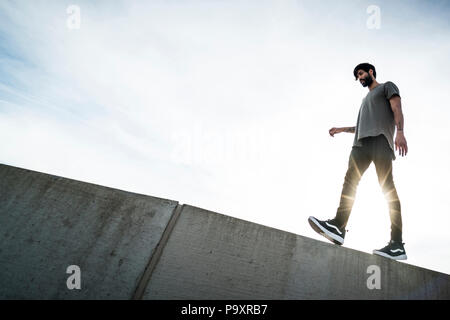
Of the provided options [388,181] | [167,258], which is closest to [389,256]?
[388,181]

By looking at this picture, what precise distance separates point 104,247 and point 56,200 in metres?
0.69

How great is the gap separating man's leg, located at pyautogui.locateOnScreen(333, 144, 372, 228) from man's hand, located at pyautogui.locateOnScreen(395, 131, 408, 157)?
11.0 inches

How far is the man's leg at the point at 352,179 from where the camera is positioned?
2.45m

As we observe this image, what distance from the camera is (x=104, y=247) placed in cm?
190

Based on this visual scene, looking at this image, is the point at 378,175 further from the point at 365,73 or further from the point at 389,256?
the point at 365,73

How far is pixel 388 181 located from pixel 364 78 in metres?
1.30

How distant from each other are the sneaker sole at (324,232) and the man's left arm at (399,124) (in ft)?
3.41

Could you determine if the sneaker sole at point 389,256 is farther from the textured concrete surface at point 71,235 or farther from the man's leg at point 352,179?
the textured concrete surface at point 71,235

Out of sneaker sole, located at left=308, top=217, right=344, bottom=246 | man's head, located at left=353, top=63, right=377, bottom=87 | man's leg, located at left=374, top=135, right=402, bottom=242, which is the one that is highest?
man's head, located at left=353, top=63, right=377, bottom=87

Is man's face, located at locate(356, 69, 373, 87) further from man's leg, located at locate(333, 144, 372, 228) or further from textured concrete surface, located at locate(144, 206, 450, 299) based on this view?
textured concrete surface, located at locate(144, 206, 450, 299)

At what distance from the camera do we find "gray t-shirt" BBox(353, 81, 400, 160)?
8.29 feet

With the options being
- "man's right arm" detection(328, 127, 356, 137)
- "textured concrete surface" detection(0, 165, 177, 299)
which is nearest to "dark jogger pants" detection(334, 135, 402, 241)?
"man's right arm" detection(328, 127, 356, 137)

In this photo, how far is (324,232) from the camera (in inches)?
91.4
